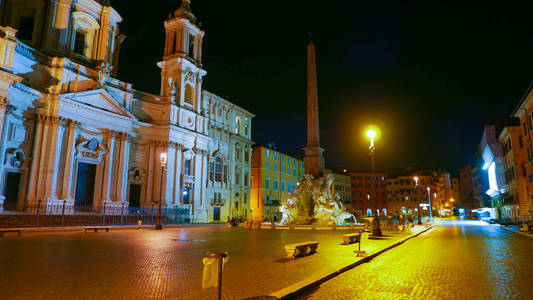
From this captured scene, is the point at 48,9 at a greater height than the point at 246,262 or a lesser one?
greater

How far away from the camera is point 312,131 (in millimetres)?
30688

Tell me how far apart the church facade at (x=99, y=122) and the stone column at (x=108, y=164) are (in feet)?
0.37

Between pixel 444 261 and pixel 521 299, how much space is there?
490 centimetres

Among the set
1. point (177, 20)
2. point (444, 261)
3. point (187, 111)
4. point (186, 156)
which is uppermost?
point (177, 20)

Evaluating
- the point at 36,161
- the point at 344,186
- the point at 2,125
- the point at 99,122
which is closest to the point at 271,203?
the point at 99,122

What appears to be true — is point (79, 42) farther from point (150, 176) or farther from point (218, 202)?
point (218, 202)

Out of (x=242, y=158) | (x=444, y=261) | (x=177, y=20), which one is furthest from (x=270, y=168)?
(x=444, y=261)

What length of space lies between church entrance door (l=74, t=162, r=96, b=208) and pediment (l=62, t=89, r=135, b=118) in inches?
243

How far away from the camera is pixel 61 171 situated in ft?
103

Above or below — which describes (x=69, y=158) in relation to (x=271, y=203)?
above

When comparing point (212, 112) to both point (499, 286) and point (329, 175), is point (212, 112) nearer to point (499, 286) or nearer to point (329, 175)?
point (329, 175)

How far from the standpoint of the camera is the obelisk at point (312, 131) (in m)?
30.3

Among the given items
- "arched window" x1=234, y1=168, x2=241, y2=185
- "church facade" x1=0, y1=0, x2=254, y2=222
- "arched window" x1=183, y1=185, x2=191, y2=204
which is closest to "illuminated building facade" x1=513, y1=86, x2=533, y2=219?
"church facade" x1=0, y1=0, x2=254, y2=222

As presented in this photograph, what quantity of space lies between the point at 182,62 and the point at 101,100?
40.4ft
